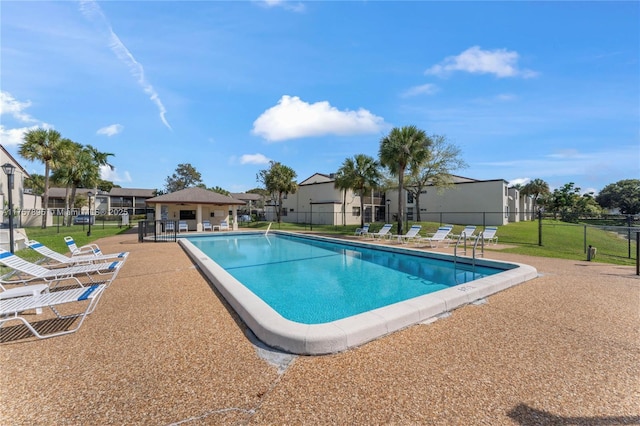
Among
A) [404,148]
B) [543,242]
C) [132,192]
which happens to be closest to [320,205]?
[404,148]

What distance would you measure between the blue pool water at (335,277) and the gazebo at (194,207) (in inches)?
432

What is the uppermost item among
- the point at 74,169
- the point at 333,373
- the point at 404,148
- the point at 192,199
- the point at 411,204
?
the point at 74,169

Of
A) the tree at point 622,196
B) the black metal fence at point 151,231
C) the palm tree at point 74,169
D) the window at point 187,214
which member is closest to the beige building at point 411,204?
the window at point 187,214

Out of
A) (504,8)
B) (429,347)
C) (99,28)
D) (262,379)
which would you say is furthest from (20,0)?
(504,8)

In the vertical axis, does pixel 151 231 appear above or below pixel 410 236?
above

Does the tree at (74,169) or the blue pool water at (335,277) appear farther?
the tree at (74,169)

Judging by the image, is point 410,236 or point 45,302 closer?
point 45,302

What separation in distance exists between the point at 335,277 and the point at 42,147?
29.6m

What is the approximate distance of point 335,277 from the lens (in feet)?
29.5

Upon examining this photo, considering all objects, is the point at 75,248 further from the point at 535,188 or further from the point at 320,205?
the point at 535,188

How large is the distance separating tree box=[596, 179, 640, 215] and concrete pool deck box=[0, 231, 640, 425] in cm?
7846

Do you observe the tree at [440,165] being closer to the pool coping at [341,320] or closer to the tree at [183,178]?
the pool coping at [341,320]

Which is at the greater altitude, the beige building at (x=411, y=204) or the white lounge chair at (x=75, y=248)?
the beige building at (x=411, y=204)

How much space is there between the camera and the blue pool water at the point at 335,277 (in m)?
6.30
